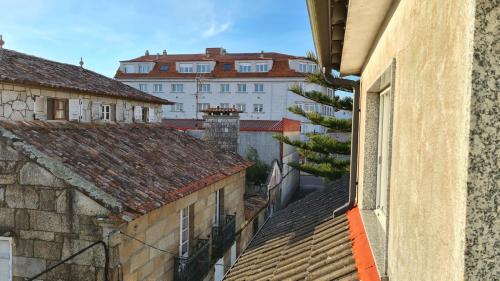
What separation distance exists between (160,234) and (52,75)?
199 inches

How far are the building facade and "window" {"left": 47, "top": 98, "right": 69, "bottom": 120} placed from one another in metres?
8.19

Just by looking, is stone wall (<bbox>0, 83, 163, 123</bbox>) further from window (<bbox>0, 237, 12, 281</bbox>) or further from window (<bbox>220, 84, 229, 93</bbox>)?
window (<bbox>220, 84, 229, 93</bbox>)

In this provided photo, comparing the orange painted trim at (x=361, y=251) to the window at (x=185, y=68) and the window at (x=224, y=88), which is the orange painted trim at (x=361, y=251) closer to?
the window at (x=224, y=88)

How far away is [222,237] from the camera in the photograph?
1121cm

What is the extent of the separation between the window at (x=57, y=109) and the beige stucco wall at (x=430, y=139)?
340 inches

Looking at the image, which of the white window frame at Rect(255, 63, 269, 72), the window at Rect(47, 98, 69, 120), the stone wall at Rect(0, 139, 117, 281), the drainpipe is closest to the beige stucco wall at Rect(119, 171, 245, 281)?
the stone wall at Rect(0, 139, 117, 281)

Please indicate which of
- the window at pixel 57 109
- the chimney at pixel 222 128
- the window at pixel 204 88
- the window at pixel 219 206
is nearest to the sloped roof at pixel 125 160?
the window at pixel 57 109

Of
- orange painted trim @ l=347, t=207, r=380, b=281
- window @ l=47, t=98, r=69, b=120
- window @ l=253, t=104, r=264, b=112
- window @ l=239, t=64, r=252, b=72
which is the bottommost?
orange painted trim @ l=347, t=207, r=380, b=281

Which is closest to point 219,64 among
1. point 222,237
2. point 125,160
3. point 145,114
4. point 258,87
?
point 258,87

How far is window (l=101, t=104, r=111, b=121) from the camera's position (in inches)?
447

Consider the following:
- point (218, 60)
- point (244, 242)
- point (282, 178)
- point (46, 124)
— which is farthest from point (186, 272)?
point (218, 60)

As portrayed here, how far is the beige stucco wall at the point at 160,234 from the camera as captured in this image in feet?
21.9

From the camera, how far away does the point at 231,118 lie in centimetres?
1634

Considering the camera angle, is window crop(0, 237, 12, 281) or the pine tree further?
the pine tree
